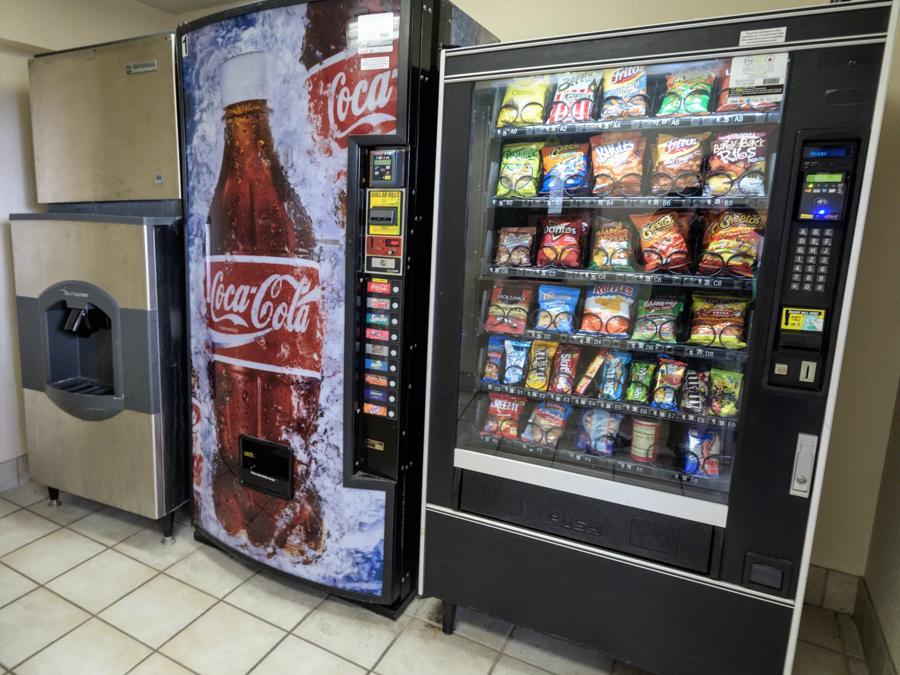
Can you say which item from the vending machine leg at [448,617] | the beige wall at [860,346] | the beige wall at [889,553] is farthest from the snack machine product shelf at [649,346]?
the vending machine leg at [448,617]

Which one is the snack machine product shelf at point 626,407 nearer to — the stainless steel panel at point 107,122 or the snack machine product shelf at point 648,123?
the snack machine product shelf at point 648,123

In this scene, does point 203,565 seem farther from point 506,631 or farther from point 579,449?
point 579,449

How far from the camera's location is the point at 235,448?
2.00 metres

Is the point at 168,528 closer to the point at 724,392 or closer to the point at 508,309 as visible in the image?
the point at 508,309

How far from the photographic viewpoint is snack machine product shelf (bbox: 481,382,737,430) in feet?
4.66

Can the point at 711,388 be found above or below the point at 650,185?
below

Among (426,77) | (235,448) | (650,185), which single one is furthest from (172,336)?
(650,185)

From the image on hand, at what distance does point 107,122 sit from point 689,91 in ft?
7.18

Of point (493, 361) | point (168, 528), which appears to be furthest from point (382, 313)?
point (168, 528)

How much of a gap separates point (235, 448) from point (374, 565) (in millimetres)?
677

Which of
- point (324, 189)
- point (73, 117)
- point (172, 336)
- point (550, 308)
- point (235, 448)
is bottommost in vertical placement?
point (235, 448)

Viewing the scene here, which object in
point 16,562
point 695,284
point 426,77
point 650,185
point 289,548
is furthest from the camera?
point 16,562

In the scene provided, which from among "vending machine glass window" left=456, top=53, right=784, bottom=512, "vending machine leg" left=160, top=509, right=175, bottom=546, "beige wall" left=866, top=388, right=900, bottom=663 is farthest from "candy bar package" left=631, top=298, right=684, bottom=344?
"vending machine leg" left=160, top=509, right=175, bottom=546

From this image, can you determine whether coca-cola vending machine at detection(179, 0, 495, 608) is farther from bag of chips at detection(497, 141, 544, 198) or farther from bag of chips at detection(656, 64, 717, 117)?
bag of chips at detection(656, 64, 717, 117)
